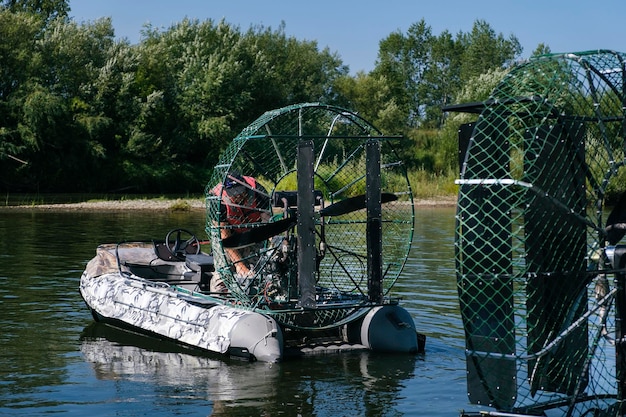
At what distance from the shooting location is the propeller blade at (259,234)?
34.8ft

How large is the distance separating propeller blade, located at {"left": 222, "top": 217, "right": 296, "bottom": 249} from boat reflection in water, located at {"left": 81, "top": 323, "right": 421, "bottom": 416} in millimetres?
1329

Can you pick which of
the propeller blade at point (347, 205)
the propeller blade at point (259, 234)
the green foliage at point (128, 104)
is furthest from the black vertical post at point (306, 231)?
the green foliage at point (128, 104)

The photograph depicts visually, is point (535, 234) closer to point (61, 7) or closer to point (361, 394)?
point (361, 394)

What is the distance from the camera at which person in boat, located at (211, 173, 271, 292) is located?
11.4 metres

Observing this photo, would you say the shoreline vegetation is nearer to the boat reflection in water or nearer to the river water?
the river water

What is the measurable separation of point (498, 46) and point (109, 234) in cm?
7586

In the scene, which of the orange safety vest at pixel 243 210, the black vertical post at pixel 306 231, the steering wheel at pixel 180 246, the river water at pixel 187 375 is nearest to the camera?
the river water at pixel 187 375

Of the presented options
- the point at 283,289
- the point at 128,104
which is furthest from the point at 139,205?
the point at 283,289

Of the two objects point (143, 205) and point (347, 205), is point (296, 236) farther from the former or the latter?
point (143, 205)

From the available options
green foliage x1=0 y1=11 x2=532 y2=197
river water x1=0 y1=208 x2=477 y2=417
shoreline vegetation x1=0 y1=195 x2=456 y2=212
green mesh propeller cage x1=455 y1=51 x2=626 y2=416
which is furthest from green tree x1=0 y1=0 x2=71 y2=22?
green mesh propeller cage x1=455 y1=51 x2=626 y2=416

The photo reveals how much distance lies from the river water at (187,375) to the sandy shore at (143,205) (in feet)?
78.4

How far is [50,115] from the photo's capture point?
4334cm

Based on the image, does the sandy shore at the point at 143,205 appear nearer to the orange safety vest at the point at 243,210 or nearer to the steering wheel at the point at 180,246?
the steering wheel at the point at 180,246

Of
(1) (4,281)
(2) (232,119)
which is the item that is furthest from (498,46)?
(1) (4,281)
